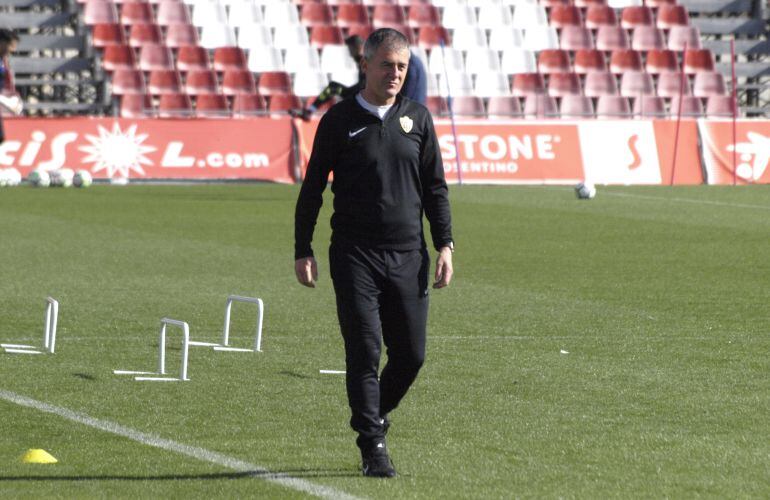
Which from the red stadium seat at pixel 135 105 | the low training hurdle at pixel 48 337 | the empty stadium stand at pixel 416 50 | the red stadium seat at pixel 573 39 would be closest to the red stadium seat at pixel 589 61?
the empty stadium stand at pixel 416 50

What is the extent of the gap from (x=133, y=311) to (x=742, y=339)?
4515mm

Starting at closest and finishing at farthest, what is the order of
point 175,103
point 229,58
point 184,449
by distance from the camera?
1. point 184,449
2. point 175,103
3. point 229,58

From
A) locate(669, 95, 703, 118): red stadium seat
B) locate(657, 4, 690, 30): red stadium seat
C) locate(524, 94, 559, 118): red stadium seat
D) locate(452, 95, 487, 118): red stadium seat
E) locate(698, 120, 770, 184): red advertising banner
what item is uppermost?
locate(657, 4, 690, 30): red stadium seat

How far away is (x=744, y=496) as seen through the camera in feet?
19.8

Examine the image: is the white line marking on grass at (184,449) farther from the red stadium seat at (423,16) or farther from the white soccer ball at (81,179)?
the red stadium seat at (423,16)

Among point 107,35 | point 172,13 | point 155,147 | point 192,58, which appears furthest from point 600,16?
point 155,147

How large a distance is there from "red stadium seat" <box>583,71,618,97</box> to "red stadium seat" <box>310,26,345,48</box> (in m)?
5.51

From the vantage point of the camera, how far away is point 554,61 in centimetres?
3578

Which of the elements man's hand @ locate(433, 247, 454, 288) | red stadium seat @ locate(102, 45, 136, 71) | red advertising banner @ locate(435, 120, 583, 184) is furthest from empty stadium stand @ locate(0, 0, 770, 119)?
man's hand @ locate(433, 247, 454, 288)

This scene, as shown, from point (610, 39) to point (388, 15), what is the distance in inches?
212

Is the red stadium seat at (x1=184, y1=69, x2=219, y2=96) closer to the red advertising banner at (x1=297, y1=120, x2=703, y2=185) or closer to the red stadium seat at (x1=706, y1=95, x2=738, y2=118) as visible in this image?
the red advertising banner at (x1=297, y1=120, x2=703, y2=185)

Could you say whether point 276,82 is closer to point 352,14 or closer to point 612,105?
point 352,14

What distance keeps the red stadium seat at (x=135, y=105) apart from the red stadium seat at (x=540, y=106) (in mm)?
7675

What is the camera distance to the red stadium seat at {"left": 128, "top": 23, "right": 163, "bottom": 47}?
3269cm
